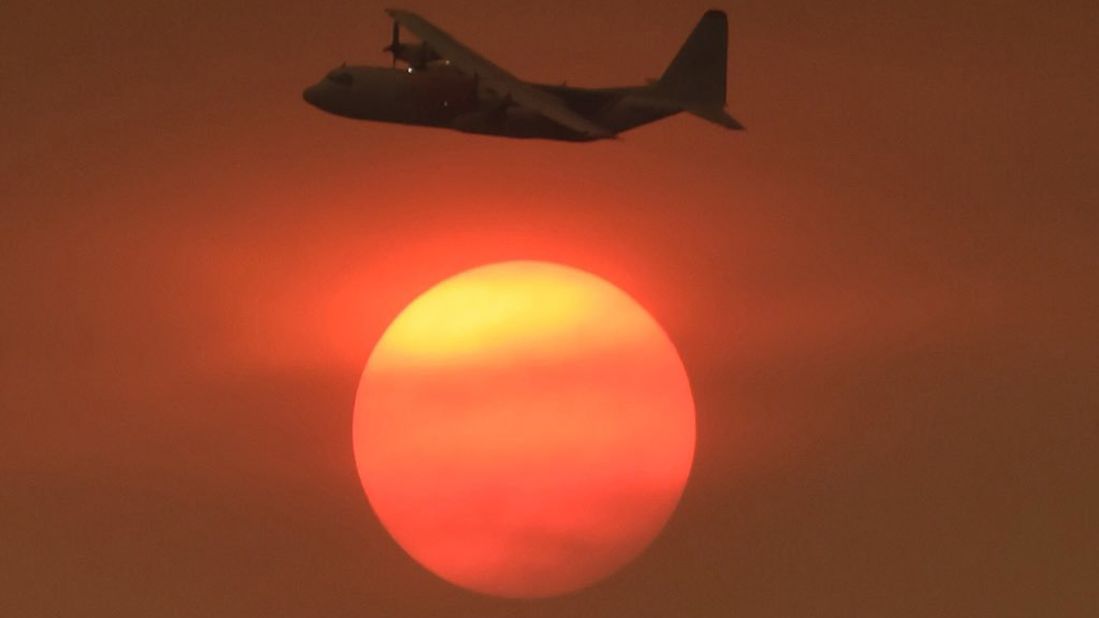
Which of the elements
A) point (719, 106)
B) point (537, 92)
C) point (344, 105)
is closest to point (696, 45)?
point (719, 106)

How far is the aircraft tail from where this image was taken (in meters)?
27.7

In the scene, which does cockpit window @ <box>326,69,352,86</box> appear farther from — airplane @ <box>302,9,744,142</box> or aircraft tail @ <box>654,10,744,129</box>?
aircraft tail @ <box>654,10,744,129</box>

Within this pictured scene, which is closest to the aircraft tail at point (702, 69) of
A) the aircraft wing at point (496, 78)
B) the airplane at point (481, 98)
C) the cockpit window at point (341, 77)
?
the airplane at point (481, 98)

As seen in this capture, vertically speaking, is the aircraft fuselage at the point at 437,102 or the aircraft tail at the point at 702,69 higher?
the aircraft tail at the point at 702,69

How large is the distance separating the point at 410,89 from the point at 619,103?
10.2ft

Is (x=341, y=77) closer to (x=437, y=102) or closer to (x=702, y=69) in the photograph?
(x=437, y=102)

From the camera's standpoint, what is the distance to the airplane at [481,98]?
25688mm

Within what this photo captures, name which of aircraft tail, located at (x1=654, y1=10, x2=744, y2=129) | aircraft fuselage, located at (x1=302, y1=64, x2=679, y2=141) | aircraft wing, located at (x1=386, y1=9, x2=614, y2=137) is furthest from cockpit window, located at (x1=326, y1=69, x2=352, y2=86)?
aircraft tail, located at (x1=654, y1=10, x2=744, y2=129)

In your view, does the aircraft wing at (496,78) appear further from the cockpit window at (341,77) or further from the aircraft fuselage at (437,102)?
the cockpit window at (341,77)

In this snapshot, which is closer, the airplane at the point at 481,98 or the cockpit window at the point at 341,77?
the airplane at the point at 481,98

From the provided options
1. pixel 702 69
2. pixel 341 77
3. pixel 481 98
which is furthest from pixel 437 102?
pixel 702 69

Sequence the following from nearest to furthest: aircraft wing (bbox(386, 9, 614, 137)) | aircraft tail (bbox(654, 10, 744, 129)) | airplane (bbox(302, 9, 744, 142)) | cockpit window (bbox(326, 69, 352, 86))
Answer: aircraft wing (bbox(386, 9, 614, 137)), airplane (bbox(302, 9, 744, 142)), cockpit window (bbox(326, 69, 352, 86)), aircraft tail (bbox(654, 10, 744, 129))

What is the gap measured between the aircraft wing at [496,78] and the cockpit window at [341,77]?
3.42ft

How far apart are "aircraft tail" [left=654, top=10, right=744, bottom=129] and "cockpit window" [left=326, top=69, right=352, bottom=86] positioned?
14.5ft
